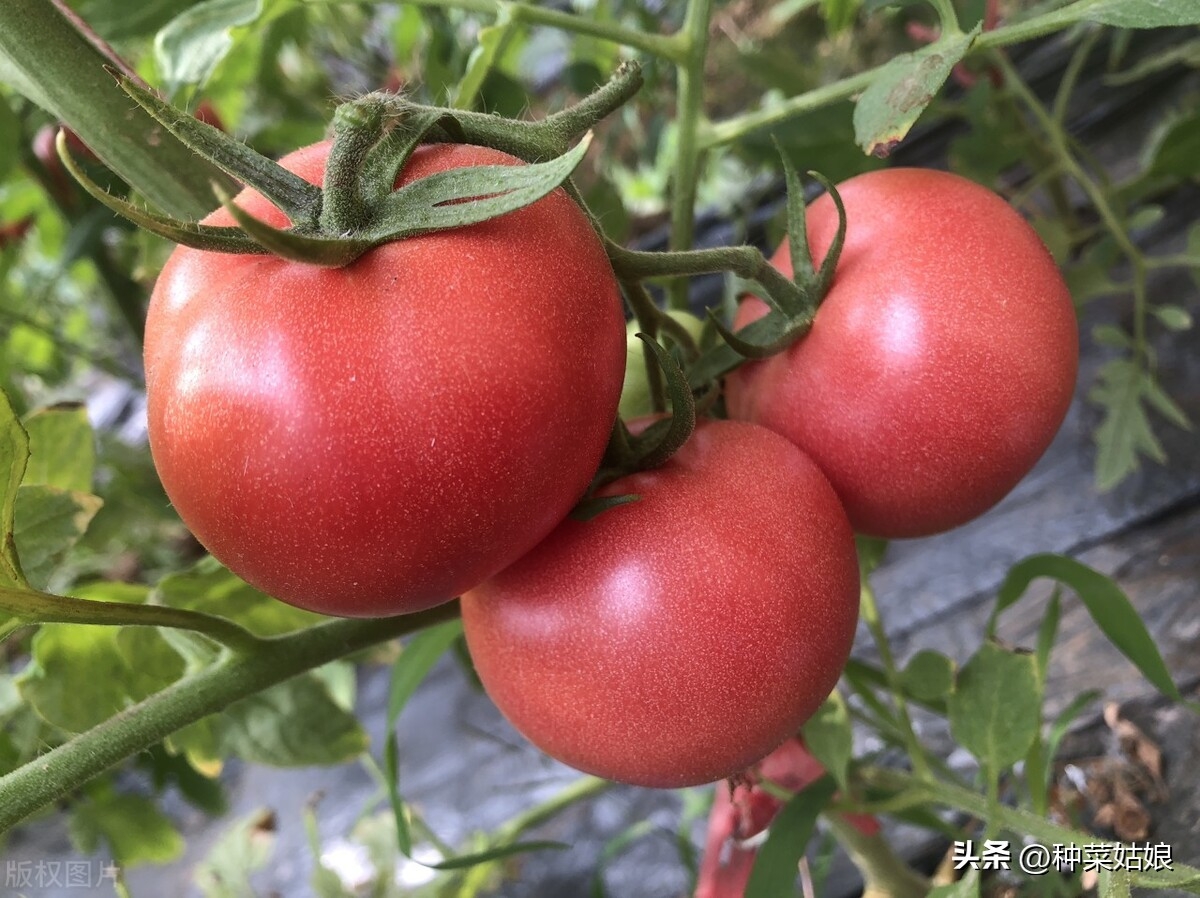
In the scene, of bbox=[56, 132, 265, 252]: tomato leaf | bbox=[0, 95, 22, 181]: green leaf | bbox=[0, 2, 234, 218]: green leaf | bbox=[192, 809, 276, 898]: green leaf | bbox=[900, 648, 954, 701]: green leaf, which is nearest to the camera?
bbox=[56, 132, 265, 252]: tomato leaf

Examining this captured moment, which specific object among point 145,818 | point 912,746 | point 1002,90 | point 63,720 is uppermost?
point 1002,90

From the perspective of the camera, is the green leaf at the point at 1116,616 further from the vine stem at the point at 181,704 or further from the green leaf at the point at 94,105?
the green leaf at the point at 94,105

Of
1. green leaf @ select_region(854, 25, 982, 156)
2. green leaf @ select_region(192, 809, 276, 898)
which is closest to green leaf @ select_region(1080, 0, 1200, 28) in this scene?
green leaf @ select_region(854, 25, 982, 156)

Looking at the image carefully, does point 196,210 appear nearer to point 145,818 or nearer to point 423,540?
point 423,540

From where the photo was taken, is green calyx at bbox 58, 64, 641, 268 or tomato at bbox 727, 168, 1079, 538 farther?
tomato at bbox 727, 168, 1079, 538

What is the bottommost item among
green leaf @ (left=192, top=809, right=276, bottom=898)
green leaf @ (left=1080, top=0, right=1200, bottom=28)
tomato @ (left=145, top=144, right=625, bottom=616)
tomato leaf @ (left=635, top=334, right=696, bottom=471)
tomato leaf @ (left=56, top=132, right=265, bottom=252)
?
green leaf @ (left=192, top=809, right=276, bottom=898)

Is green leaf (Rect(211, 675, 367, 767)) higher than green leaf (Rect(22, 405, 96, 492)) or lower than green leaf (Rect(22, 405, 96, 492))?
lower

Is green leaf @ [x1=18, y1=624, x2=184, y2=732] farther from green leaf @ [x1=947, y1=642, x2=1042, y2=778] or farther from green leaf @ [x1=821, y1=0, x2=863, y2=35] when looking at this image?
green leaf @ [x1=821, y1=0, x2=863, y2=35]

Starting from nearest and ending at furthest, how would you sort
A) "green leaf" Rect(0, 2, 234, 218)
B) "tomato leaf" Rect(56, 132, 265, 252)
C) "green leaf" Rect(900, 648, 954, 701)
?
1. "tomato leaf" Rect(56, 132, 265, 252)
2. "green leaf" Rect(0, 2, 234, 218)
3. "green leaf" Rect(900, 648, 954, 701)

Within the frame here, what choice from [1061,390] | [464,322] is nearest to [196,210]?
[464,322]
